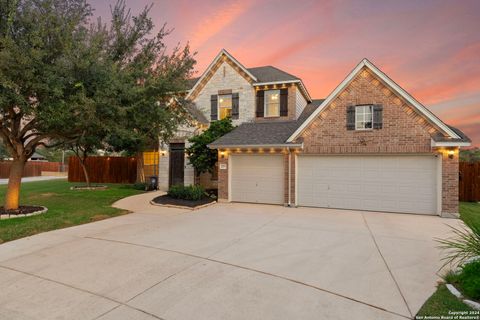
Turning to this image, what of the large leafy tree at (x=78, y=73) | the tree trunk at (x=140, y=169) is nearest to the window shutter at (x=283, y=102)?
the large leafy tree at (x=78, y=73)

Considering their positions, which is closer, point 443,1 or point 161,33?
point 161,33

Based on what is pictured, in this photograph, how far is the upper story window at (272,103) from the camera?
16.0 m

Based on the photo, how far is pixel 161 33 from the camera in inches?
375

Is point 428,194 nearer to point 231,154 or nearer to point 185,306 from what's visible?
Result: point 231,154

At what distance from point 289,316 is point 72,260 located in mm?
4309

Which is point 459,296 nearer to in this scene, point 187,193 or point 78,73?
point 78,73

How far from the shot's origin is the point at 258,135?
13.2 metres

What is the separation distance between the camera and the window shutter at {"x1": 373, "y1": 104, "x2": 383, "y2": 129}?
10617 mm

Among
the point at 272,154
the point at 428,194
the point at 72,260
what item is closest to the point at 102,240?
the point at 72,260

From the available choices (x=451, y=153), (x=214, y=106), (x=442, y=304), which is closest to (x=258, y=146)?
(x=214, y=106)

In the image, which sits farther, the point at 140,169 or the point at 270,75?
the point at 140,169

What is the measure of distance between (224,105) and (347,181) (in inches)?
357

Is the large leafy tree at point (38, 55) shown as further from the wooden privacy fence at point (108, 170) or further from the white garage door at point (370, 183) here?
the wooden privacy fence at point (108, 170)

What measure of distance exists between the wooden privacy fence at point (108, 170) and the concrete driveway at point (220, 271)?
14.4 metres
